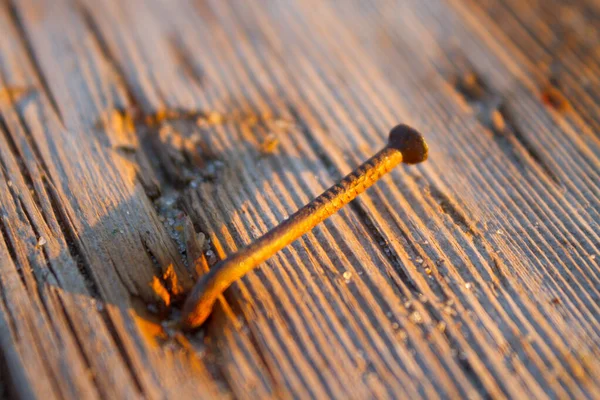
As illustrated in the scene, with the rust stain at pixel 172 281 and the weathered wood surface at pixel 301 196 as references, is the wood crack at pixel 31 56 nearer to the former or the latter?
the weathered wood surface at pixel 301 196

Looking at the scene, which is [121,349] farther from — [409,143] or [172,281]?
[409,143]

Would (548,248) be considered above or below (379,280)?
below

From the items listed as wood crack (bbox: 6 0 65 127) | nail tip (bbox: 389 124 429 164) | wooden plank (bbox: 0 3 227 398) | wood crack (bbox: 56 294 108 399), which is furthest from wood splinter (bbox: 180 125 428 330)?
wood crack (bbox: 6 0 65 127)

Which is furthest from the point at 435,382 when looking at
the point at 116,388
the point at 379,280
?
the point at 116,388

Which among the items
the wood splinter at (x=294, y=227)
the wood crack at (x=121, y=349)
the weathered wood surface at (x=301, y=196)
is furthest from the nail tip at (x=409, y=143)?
the wood crack at (x=121, y=349)

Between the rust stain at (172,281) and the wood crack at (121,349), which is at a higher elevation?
the rust stain at (172,281)

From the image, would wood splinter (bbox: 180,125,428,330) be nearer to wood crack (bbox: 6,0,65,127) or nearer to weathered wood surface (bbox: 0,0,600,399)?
weathered wood surface (bbox: 0,0,600,399)

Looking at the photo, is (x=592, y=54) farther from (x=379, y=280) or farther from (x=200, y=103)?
(x=200, y=103)
